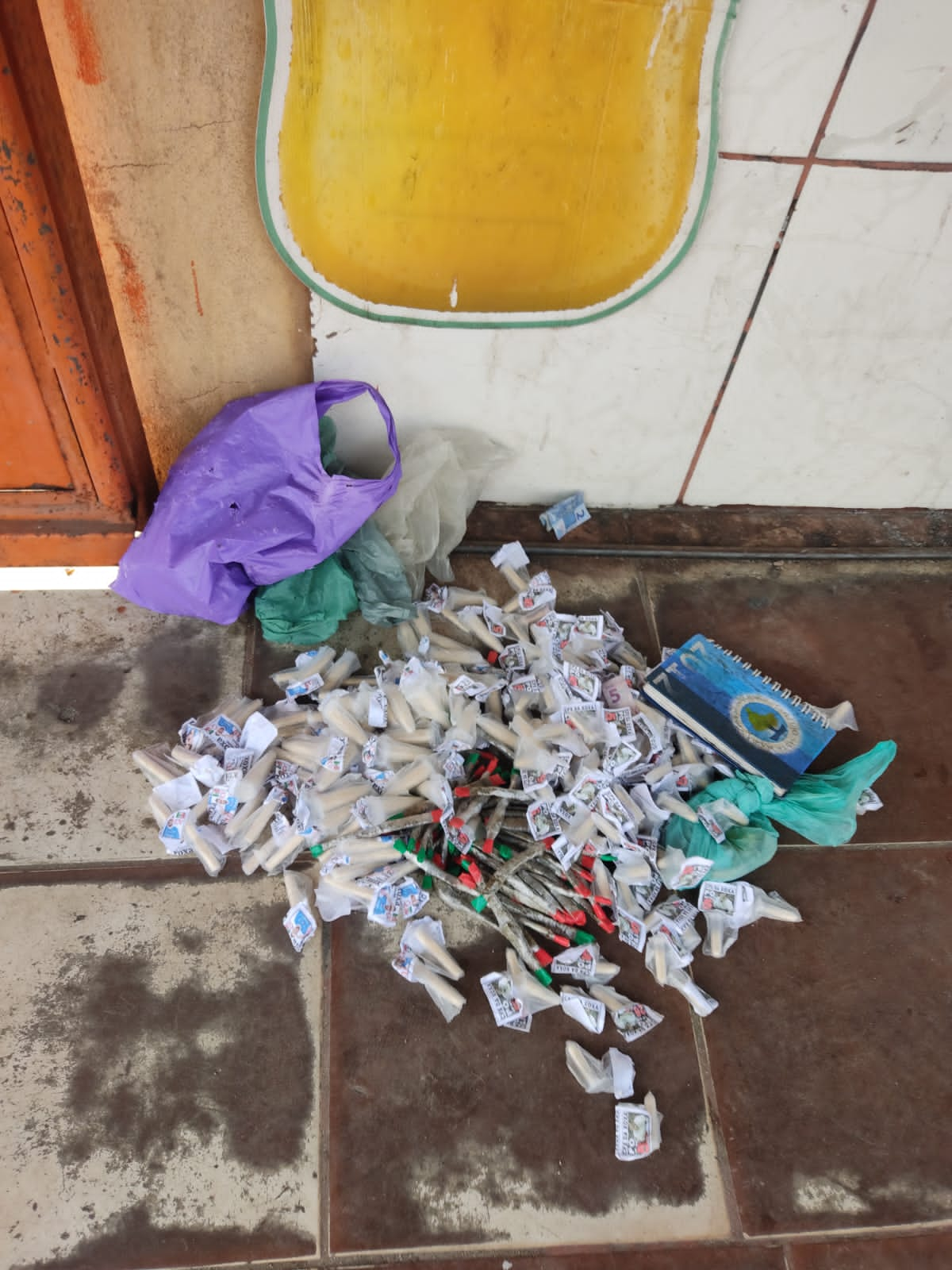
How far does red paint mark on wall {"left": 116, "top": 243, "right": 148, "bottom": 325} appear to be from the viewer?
213 centimetres

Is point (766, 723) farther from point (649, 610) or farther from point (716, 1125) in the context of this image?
point (716, 1125)

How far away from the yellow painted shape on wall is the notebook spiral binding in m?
1.05

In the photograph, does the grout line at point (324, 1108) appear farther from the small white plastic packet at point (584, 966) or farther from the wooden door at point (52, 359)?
the wooden door at point (52, 359)

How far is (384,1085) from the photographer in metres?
1.78

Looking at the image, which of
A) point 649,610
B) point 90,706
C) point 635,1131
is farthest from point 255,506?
point 635,1131

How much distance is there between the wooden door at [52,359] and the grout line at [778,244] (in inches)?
65.2

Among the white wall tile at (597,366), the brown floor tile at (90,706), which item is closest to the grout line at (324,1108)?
the brown floor tile at (90,706)

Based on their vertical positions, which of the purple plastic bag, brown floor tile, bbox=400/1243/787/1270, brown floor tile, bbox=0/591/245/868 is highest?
the purple plastic bag

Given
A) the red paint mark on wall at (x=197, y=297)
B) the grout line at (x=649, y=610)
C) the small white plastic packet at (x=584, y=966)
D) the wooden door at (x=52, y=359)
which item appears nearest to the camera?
the wooden door at (x=52, y=359)

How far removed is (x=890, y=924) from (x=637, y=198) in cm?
186

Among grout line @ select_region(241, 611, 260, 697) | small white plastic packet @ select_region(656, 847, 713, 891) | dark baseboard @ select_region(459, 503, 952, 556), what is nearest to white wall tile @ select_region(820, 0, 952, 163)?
dark baseboard @ select_region(459, 503, 952, 556)

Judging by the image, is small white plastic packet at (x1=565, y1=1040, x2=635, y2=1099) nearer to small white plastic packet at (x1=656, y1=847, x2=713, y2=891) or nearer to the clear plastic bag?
small white plastic packet at (x1=656, y1=847, x2=713, y2=891)

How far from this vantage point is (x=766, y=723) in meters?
2.32

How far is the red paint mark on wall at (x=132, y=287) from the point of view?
7.00ft
